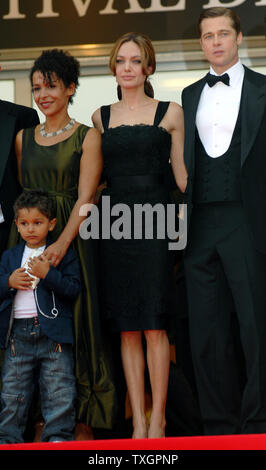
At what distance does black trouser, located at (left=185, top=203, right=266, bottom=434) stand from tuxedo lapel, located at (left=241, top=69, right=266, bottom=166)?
0.27 metres

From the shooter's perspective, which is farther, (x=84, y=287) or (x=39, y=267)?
(x=84, y=287)

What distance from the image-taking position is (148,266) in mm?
3584

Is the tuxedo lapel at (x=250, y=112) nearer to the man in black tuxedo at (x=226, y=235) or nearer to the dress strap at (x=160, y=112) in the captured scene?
the man in black tuxedo at (x=226, y=235)

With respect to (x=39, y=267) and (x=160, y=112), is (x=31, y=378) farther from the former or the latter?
(x=160, y=112)

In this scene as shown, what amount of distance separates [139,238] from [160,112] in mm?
587

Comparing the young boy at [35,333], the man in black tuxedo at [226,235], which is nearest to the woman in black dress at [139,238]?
the man in black tuxedo at [226,235]

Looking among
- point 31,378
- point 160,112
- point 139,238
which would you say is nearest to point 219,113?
point 160,112

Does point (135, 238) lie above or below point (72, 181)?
below

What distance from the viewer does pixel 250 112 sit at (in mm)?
3479

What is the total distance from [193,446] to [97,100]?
2.73 meters

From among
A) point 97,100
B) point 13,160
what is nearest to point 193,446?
point 13,160

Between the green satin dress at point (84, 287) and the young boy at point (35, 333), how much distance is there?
8cm

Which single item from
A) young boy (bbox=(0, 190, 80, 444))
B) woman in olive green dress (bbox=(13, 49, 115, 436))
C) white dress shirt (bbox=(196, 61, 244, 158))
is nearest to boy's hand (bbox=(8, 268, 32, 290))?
young boy (bbox=(0, 190, 80, 444))
